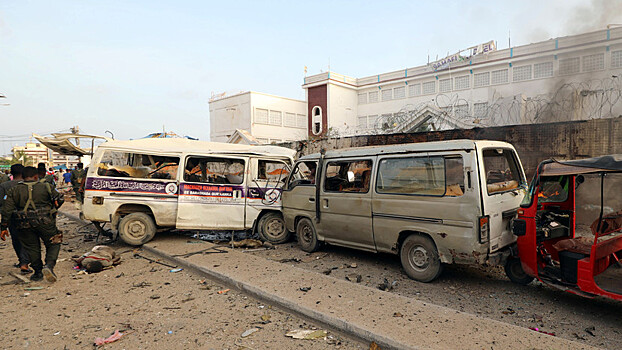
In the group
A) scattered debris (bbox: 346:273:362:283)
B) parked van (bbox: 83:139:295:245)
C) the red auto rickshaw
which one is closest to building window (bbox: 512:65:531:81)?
parked van (bbox: 83:139:295:245)

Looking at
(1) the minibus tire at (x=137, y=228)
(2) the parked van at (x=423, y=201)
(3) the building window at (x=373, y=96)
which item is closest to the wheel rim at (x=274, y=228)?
(2) the parked van at (x=423, y=201)

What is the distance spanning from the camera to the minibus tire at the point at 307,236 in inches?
262

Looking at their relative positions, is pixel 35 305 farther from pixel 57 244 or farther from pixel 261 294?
pixel 261 294

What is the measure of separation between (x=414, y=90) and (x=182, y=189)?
98.5 ft

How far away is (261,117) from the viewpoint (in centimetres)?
3803

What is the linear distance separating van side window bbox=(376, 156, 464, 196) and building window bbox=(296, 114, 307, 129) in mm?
35453

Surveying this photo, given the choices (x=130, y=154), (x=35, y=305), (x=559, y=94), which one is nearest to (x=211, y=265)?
(x=35, y=305)

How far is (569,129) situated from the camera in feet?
23.6

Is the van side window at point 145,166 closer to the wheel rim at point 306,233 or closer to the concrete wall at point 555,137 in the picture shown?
the wheel rim at point 306,233

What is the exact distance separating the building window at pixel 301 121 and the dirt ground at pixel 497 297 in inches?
1368

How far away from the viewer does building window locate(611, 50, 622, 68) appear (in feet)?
68.8

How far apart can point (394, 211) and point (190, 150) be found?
4738 millimetres

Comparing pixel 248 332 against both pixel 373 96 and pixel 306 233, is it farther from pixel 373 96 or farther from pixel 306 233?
pixel 373 96

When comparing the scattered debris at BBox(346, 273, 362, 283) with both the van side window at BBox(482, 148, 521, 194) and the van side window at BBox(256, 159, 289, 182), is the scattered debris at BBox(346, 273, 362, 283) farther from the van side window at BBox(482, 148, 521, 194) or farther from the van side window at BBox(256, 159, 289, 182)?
the van side window at BBox(256, 159, 289, 182)
